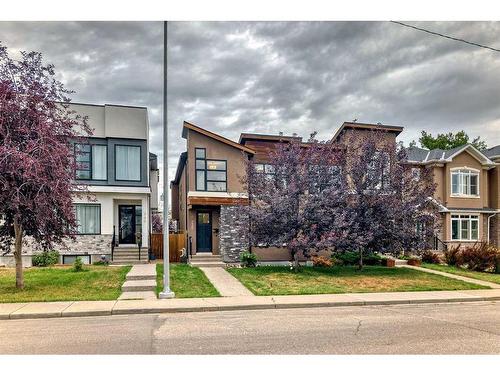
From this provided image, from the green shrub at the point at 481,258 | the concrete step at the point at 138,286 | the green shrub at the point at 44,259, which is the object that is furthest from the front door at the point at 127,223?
the green shrub at the point at 481,258

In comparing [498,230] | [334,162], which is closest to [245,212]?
[334,162]

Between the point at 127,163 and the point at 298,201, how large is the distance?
9390 millimetres

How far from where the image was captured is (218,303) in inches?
424

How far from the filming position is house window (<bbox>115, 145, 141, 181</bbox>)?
20.7 m

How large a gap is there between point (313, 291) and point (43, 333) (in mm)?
7526

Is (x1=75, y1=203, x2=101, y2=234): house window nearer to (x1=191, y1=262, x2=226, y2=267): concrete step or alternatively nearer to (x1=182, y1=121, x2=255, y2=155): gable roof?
(x1=191, y1=262, x2=226, y2=267): concrete step

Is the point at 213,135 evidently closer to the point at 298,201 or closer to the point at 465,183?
the point at 298,201

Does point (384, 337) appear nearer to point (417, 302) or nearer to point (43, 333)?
point (417, 302)

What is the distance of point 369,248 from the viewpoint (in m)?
16.9

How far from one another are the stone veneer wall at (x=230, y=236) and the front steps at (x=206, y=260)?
446 mm

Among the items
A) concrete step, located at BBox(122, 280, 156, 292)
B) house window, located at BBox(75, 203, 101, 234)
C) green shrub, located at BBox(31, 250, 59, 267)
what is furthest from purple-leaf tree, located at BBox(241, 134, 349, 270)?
green shrub, located at BBox(31, 250, 59, 267)

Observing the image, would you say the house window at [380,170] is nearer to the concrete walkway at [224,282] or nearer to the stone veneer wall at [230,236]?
the stone veneer wall at [230,236]

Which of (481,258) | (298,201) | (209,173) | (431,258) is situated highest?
(209,173)

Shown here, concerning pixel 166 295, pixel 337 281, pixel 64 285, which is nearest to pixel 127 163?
pixel 64 285
